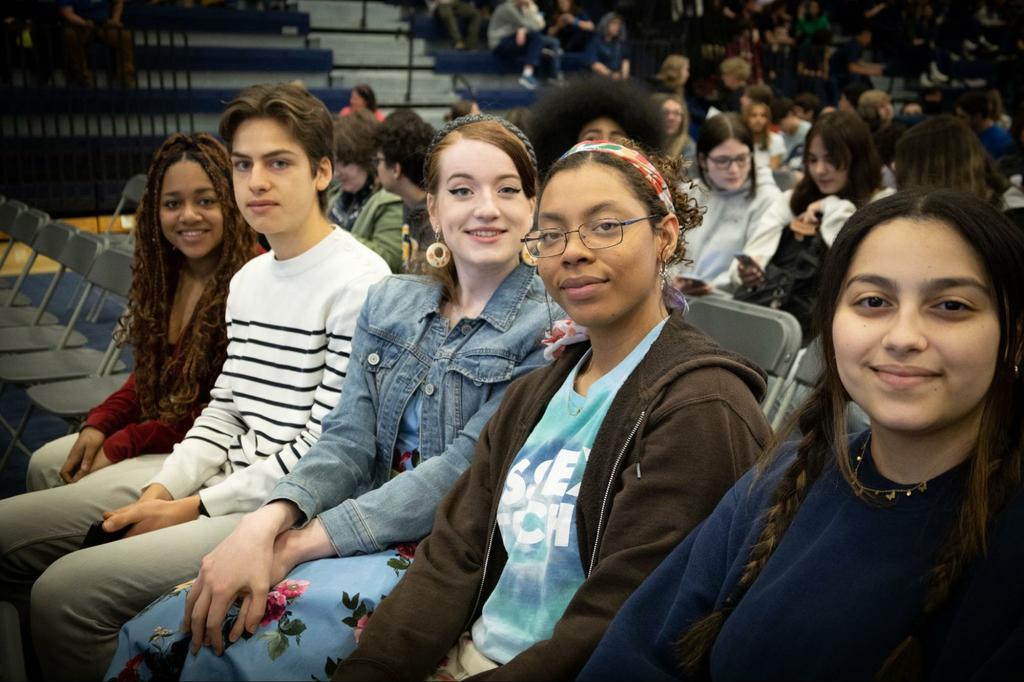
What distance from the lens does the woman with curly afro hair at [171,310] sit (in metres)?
2.64

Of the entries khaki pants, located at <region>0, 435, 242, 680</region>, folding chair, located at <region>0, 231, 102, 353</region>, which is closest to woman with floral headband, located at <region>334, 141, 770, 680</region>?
khaki pants, located at <region>0, 435, 242, 680</region>

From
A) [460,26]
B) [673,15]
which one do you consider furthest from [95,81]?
[673,15]

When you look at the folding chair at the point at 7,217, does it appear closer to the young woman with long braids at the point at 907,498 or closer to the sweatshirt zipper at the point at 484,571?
the sweatshirt zipper at the point at 484,571

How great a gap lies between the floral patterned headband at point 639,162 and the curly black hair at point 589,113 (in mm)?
1664

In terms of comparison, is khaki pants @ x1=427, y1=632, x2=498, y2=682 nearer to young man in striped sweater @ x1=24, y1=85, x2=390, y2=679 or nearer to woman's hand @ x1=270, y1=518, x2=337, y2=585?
woman's hand @ x1=270, y1=518, x2=337, y2=585

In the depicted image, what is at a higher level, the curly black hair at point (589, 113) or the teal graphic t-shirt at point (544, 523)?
the curly black hair at point (589, 113)

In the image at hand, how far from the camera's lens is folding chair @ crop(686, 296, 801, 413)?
2803mm

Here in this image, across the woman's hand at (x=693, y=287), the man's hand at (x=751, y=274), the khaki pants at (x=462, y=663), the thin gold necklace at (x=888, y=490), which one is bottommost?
the khaki pants at (x=462, y=663)

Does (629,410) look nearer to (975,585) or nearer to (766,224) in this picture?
(975,585)

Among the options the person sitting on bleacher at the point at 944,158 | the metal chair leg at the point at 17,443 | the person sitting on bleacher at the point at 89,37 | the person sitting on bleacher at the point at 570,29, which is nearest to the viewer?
the metal chair leg at the point at 17,443

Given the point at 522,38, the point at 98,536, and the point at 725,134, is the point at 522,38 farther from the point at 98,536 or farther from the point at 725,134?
the point at 98,536

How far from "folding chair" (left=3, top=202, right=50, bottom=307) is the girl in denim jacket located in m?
3.33

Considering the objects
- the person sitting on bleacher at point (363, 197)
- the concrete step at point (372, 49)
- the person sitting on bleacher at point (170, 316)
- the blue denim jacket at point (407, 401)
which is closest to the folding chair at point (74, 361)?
the person sitting on bleacher at point (170, 316)

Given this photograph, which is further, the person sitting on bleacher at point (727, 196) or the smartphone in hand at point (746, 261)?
the person sitting on bleacher at point (727, 196)
